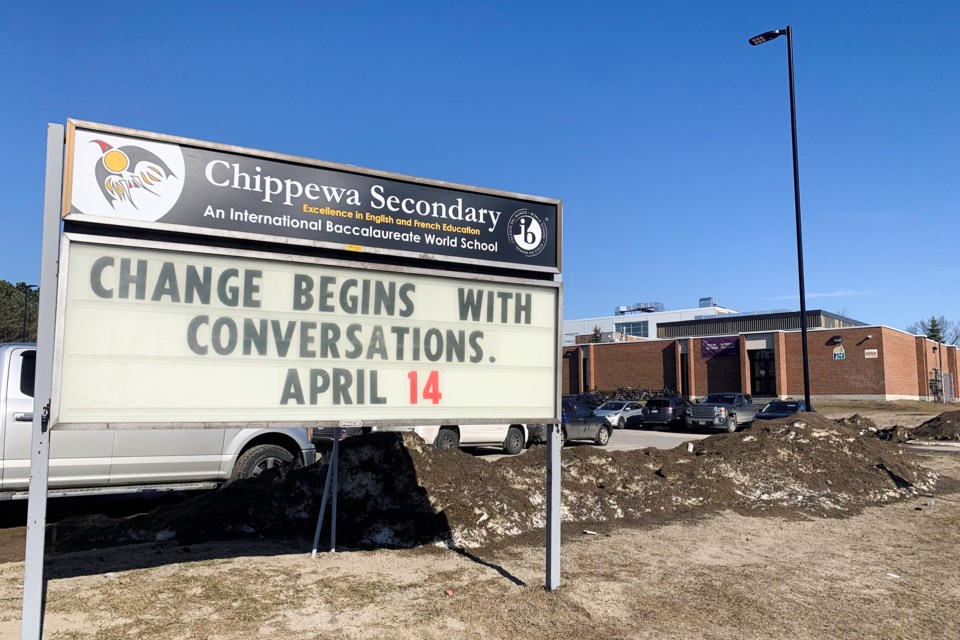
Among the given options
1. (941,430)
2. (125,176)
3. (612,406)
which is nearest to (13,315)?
(612,406)

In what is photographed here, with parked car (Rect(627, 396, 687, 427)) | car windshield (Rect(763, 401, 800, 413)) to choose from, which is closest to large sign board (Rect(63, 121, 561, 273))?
car windshield (Rect(763, 401, 800, 413))

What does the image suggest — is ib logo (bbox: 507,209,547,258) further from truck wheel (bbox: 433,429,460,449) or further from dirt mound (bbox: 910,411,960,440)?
dirt mound (bbox: 910,411,960,440)

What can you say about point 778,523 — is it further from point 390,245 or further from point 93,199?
point 93,199

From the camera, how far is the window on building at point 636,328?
97312 mm

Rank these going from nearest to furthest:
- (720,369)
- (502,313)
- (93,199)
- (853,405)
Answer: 1. (93,199)
2. (502,313)
3. (853,405)
4. (720,369)

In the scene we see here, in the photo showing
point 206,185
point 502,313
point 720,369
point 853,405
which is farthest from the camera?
point 720,369

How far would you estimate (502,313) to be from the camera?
6082 mm

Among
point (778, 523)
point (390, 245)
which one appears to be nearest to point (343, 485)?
point (390, 245)

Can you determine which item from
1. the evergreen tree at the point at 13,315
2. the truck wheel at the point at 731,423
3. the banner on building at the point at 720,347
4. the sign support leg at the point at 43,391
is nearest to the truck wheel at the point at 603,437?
the truck wheel at the point at 731,423

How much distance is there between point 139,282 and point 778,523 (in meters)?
7.70

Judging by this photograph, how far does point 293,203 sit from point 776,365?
167ft

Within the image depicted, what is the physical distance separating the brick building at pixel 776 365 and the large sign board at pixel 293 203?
42.2m

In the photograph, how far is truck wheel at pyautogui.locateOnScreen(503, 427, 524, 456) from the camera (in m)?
18.1

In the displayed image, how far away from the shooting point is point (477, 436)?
17125 mm
